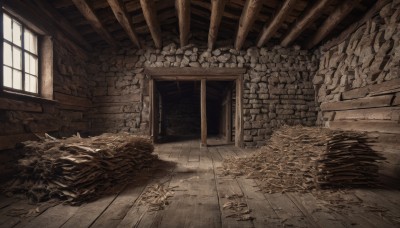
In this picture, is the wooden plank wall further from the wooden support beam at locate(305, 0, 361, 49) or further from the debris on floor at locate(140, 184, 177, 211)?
the debris on floor at locate(140, 184, 177, 211)

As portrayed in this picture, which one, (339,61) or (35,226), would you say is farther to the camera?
(339,61)

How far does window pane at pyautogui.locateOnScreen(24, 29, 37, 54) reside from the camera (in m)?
4.14

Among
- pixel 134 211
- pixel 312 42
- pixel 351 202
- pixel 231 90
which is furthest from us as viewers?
pixel 231 90

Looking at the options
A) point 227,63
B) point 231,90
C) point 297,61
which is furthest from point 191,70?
point 297,61

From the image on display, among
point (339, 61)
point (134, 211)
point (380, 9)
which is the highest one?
point (380, 9)

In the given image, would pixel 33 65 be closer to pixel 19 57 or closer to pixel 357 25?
pixel 19 57

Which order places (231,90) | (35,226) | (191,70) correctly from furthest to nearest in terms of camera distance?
(231,90) → (191,70) → (35,226)

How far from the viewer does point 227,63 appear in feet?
21.2

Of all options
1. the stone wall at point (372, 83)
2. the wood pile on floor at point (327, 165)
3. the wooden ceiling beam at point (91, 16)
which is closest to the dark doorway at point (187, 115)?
the wooden ceiling beam at point (91, 16)

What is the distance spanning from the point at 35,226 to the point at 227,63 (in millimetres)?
5512

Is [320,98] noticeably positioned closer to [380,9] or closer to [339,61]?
[339,61]

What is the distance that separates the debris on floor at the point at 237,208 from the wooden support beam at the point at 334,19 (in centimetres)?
375

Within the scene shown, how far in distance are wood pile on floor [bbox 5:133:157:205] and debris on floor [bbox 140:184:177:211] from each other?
46 centimetres

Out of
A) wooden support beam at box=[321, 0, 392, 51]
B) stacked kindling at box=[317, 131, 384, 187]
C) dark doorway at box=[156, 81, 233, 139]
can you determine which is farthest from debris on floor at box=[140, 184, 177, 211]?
dark doorway at box=[156, 81, 233, 139]
